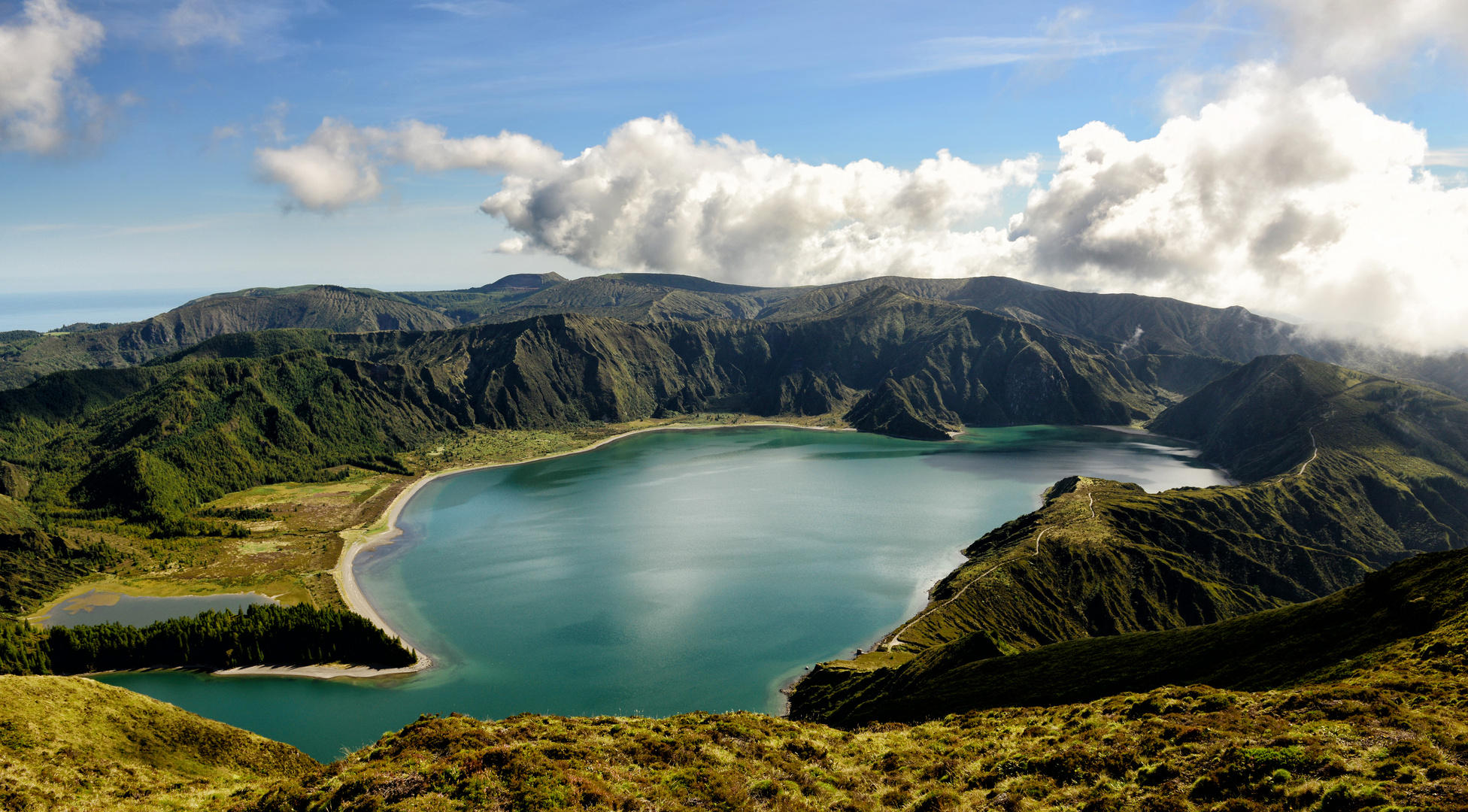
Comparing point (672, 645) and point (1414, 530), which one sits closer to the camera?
point (672, 645)

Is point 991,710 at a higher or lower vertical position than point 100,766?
lower

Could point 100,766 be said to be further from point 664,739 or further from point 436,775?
point 664,739

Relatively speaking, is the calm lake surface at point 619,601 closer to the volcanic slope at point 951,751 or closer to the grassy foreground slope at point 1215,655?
the grassy foreground slope at point 1215,655

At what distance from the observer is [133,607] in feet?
368

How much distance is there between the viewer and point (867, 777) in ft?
95.6

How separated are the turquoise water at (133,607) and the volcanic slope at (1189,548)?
106 meters

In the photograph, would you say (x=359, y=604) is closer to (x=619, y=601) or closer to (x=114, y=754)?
(x=619, y=601)

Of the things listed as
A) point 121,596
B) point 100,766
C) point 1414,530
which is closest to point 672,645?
point 100,766

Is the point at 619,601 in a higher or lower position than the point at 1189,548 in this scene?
higher

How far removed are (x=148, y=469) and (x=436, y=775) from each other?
217123 mm

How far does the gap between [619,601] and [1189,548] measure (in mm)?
111494

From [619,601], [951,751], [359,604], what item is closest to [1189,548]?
[619,601]

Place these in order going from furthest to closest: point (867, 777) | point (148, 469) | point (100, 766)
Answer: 1. point (148, 469)
2. point (100, 766)
3. point (867, 777)

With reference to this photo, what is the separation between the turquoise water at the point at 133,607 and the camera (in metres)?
107
